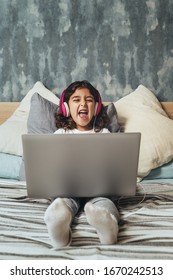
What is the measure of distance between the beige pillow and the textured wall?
0.18 m

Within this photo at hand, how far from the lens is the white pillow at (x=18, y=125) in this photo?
6.64ft

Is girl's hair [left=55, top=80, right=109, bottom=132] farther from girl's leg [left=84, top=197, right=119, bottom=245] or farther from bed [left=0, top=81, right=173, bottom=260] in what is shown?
girl's leg [left=84, top=197, right=119, bottom=245]

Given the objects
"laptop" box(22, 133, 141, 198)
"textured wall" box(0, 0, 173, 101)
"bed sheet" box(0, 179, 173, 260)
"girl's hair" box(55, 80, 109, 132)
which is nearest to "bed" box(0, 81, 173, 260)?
"bed sheet" box(0, 179, 173, 260)

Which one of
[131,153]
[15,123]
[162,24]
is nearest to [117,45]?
[162,24]

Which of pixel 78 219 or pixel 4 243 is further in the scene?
pixel 78 219

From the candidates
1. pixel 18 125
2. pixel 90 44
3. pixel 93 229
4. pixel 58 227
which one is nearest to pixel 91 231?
pixel 93 229

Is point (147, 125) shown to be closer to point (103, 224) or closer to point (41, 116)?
point (41, 116)

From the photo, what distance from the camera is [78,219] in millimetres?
1269

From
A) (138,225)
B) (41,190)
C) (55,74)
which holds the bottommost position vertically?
(138,225)

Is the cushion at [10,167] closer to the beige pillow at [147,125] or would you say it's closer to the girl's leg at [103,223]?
the beige pillow at [147,125]

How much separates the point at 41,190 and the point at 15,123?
102cm

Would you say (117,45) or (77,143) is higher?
(117,45)

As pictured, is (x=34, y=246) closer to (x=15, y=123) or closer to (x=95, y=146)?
(x=95, y=146)

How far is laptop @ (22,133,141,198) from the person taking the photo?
1.16 meters
